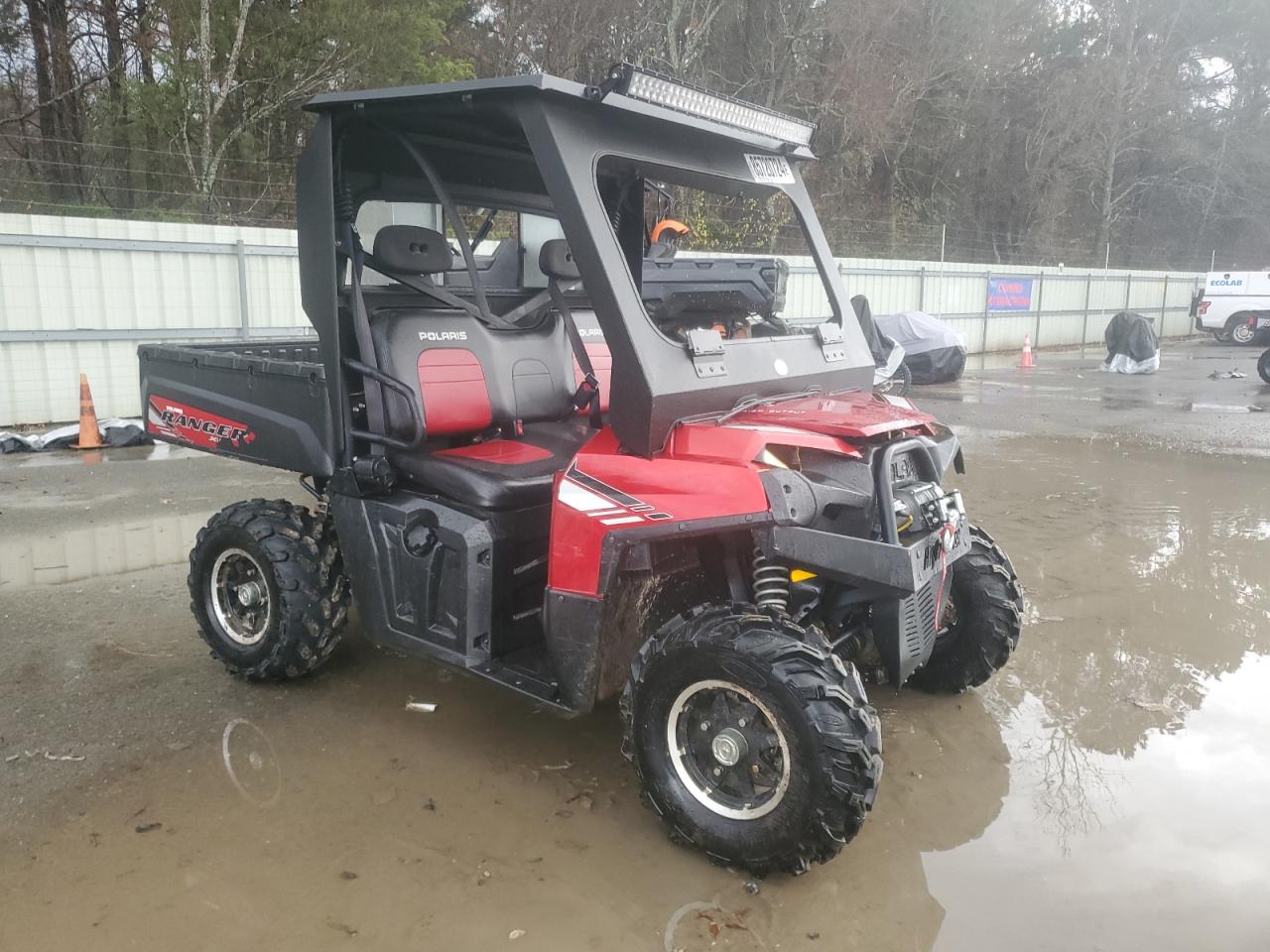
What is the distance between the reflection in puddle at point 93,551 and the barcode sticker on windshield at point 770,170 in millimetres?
3844

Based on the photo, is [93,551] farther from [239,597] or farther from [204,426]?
[239,597]

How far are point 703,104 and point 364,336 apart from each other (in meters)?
1.41

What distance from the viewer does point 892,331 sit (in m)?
14.5

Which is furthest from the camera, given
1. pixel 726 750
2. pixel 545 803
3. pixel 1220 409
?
pixel 1220 409

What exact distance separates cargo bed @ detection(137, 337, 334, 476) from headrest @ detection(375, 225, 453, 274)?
452 millimetres

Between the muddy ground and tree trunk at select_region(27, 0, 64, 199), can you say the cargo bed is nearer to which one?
the muddy ground

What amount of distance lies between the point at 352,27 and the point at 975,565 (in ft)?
40.8

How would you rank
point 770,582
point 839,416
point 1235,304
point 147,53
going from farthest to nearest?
point 1235,304 → point 147,53 → point 839,416 → point 770,582

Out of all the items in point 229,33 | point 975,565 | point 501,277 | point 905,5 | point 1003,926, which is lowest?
point 1003,926

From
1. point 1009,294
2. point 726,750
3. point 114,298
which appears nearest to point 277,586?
point 726,750

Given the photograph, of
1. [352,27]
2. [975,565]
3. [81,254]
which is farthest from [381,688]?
[352,27]

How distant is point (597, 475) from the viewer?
2838 mm

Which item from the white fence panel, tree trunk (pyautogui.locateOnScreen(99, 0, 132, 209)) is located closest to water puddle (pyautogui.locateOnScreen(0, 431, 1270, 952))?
the white fence panel

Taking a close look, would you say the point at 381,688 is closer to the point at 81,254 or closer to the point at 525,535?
the point at 525,535
